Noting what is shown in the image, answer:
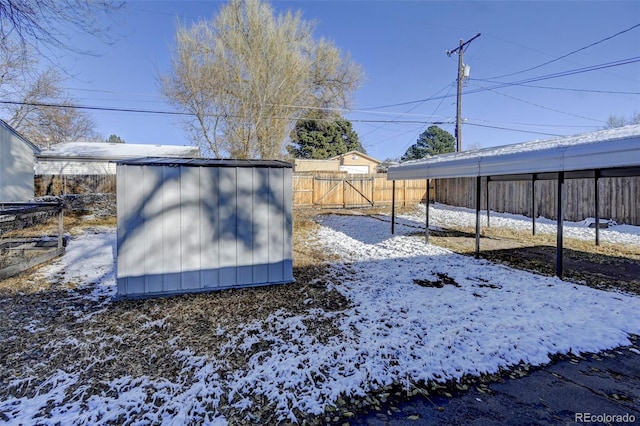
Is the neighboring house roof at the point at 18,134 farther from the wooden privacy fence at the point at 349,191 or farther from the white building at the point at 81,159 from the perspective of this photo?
the wooden privacy fence at the point at 349,191

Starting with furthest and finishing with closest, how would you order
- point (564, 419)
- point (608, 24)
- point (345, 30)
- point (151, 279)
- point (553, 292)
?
point (345, 30) < point (608, 24) < point (553, 292) < point (151, 279) < point (564, 419)

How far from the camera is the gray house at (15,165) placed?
1153 centimetres

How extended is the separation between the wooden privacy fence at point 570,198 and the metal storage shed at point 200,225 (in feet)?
35.8

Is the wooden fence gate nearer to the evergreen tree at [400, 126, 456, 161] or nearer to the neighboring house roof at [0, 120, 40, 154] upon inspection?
the neighboring house roof at [0, 120, 40, 154]

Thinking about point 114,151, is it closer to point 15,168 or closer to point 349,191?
point 15,168

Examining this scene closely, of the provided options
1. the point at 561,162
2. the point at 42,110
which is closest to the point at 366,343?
the point at 561,162

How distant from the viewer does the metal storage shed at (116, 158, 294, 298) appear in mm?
3859

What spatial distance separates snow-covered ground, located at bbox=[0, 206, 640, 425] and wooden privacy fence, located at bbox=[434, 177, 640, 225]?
8371mm

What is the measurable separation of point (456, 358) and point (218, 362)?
2006 millimetres

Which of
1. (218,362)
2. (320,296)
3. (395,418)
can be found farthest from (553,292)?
(218,362)

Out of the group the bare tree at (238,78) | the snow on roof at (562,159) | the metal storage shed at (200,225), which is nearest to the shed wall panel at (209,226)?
the metal storage shed at (200,225)

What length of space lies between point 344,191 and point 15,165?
553 inches

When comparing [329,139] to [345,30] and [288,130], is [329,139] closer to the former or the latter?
[345,30]

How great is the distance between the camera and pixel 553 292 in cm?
431
